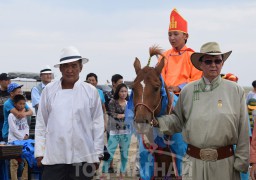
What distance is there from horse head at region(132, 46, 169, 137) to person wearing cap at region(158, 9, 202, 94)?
40.7 inches

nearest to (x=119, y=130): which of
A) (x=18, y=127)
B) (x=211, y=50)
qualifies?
(x=18, y=127)

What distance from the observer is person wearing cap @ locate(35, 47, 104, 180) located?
5.12 meters

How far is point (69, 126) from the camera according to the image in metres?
5.10

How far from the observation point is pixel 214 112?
4777 mm

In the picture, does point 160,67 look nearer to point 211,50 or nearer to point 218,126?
point 211,50

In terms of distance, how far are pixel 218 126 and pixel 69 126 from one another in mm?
1495

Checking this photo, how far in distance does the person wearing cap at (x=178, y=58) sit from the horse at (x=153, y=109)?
0.83 metres

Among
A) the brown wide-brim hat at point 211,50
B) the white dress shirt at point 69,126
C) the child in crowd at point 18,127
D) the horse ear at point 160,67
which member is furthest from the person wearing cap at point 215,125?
the child in crowd at point 18,127

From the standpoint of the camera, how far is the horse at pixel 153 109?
5133mm

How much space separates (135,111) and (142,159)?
872mm

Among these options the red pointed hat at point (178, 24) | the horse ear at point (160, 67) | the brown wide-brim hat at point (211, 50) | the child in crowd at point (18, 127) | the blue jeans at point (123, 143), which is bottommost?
the blue jeans at point (123, 143)

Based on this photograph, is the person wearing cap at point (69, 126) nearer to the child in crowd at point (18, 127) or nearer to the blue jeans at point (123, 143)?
the child in crowd at point (18, 127)

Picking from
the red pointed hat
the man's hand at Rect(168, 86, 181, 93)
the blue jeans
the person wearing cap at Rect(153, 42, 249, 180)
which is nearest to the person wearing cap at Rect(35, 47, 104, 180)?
the person wearing cap at Rect(153, 42, 249, 180)

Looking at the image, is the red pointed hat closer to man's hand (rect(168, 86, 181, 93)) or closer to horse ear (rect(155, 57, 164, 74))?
man's hand (rect(168, 86, 181, 93))
